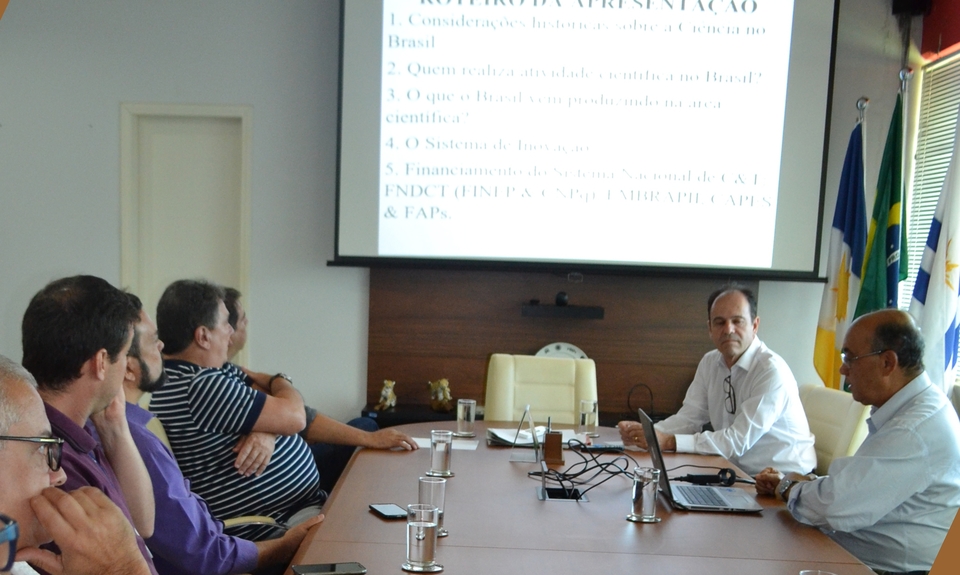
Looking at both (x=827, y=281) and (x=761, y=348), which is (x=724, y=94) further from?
(x=761, y=348)

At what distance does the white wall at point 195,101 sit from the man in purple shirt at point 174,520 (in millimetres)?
2769

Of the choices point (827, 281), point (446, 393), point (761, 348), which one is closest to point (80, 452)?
point (761, 348)

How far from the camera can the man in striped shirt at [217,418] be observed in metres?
2.55

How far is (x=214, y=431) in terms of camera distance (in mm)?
2562

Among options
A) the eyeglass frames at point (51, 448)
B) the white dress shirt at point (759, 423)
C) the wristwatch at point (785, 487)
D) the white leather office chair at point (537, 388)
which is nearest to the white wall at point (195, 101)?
the white leather office chair at point (537, 388)

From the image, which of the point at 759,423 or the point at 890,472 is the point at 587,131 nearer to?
the point at 759,423

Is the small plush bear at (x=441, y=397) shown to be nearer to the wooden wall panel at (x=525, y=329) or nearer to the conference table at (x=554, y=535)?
the wooden wall panel at (x=525, y=329)

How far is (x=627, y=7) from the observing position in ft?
15.3

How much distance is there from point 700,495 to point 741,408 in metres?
0.97

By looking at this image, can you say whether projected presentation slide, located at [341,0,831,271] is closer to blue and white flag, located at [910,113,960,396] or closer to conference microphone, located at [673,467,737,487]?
blue and white flag, located at [910,113,960,396]

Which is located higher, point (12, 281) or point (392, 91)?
point (392, 91)

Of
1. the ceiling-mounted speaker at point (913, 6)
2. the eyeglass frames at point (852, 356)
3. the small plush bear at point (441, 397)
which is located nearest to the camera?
the eyeglass frames at point (852, 356)

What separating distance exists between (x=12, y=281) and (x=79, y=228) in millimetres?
522

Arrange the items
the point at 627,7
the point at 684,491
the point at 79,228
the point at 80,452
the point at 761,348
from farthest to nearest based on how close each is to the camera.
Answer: the point at 79,228, the point at 627,7, the point at 761,348, the point at 684,491, the point at 80,452
